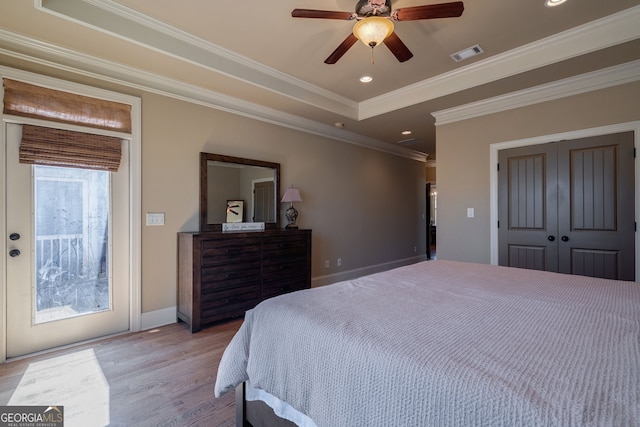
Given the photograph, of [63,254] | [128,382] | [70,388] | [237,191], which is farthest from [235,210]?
[70,388]

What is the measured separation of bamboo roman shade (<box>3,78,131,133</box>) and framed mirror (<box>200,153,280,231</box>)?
84cm

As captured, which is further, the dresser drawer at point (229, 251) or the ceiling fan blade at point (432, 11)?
the dresser drawer at point (229, 251)

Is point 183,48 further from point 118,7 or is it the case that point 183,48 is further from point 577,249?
point 577,249

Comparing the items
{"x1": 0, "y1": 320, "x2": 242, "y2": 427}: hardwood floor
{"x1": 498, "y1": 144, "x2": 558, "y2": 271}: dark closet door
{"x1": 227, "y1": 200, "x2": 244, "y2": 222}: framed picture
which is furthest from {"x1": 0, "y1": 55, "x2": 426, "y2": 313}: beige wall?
{"x1": 498, "y1": 144, "x2": 558, "y2": 271}: dark closet door

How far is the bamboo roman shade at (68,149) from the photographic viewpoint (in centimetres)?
238

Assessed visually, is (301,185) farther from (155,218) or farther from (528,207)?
(528,207)

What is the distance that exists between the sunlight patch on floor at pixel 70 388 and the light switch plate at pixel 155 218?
4.16ft

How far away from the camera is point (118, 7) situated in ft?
7.28

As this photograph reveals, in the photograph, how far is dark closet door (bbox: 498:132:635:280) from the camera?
282cm

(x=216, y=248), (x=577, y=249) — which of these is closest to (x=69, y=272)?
(x=216, y=248)

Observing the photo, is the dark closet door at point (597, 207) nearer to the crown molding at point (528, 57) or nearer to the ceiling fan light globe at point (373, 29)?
the crown molding at point (528, 57)

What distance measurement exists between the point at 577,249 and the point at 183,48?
4.37m

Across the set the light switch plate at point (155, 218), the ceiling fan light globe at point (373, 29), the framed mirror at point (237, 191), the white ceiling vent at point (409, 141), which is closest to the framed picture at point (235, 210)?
the framed mirror at point (237, 191)

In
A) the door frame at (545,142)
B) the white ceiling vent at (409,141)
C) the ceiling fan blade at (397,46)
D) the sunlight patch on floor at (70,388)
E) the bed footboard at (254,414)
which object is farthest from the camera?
the white ceiling vent at (409,141)
